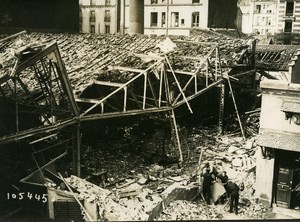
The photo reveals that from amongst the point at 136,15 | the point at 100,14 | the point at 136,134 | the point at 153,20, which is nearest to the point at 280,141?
the point at 136,134

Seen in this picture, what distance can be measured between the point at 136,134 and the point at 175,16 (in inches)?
1337

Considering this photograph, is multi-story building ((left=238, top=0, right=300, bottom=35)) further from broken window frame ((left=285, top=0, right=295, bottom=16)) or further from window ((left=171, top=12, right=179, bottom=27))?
window ((left=171, top=12, right=179, bottom=27))

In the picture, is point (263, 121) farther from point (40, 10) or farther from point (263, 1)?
point (263, 1)

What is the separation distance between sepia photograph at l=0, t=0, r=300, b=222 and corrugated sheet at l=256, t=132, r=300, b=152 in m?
0.04

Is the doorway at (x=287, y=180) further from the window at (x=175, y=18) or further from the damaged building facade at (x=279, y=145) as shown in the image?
the window at (x=175, y=18)

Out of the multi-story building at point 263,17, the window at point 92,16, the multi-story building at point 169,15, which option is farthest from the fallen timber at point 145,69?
the multi-story building at point 263,17

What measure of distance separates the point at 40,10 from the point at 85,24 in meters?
23.9

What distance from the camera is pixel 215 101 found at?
21.1m

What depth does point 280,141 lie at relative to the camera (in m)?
12.9

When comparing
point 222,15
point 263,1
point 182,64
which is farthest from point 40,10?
point 263,1

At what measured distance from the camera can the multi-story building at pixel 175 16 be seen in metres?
47.1

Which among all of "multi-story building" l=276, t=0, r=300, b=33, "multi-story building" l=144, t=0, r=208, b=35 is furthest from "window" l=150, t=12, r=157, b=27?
"multi-story building" l=276, t=0, r=300, b=33

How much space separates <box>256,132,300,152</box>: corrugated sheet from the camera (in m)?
12.6

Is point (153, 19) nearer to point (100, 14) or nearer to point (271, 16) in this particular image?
point (100, 14)
